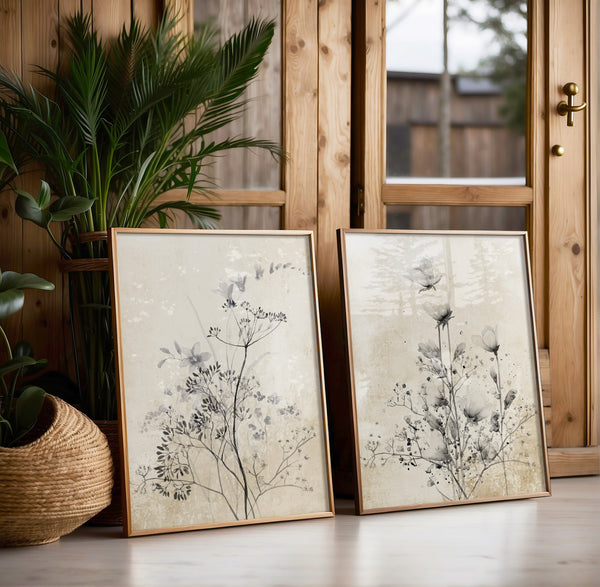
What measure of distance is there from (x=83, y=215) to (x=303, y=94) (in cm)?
80

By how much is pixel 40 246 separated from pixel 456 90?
142 centimetres

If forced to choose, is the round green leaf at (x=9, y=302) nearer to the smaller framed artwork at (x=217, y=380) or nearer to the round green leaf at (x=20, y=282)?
the round green leaf at (x=20, y=282)

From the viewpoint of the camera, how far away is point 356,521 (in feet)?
6.47

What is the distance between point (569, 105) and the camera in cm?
250

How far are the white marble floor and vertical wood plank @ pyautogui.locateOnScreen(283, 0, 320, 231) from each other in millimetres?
944

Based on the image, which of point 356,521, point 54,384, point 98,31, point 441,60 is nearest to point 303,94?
point 441,60

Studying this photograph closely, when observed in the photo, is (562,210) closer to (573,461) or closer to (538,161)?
(538,161)

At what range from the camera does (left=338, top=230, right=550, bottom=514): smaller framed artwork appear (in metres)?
2.08

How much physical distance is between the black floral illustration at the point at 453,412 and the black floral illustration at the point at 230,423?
256mm

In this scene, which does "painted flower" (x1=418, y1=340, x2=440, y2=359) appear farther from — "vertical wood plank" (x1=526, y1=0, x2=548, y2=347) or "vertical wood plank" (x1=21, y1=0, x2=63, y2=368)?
"vertical wood plank" (x1=21, y1=0, x2=63, y2=368)

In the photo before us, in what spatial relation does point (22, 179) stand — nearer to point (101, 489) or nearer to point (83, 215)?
point (83, 215)

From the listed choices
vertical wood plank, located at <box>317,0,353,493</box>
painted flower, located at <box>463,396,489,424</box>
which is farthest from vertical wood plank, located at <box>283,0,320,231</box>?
painted flower, located at <box>463,396,489,424</box>

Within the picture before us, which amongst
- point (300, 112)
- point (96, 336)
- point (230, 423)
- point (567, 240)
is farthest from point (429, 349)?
point (96, 336)

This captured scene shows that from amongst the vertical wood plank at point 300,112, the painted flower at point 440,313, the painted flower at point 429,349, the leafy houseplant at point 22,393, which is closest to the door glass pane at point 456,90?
the vertical wood plank at point 300,112
